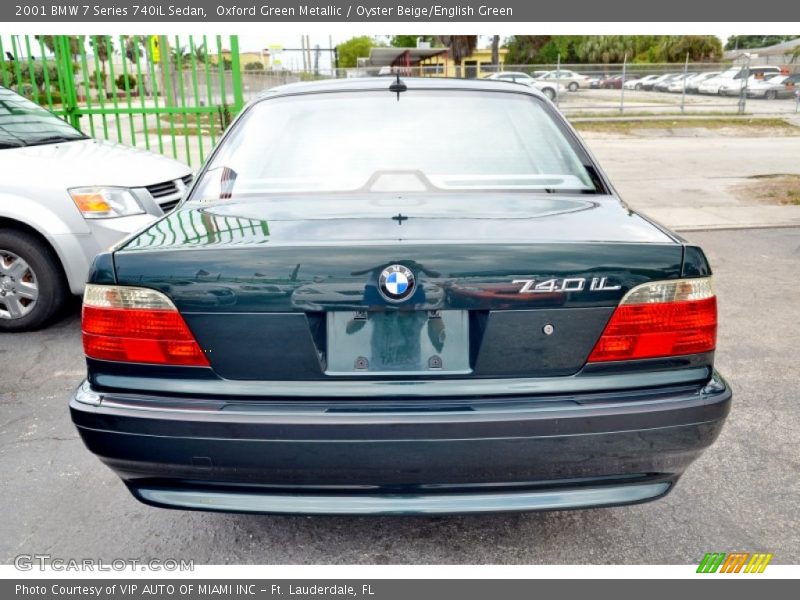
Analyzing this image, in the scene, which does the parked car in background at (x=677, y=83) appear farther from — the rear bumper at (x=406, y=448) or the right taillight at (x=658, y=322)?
the rear bumper at (x=406, y=448)

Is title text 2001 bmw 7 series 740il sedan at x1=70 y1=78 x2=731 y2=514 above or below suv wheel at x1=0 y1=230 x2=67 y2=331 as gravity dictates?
above

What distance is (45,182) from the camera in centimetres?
468

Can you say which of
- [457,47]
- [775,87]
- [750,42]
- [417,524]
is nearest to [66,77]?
[417,524]

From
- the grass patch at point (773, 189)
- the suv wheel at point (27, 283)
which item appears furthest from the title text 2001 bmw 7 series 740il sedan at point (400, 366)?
the grass patch at point (773, 189)

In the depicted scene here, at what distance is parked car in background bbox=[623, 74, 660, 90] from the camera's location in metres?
29.0

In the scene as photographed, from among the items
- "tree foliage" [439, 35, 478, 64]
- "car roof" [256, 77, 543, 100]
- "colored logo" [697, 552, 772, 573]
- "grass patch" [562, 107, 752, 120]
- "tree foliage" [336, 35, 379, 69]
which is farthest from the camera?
"tree foliage" [336, 35, 379, 69]

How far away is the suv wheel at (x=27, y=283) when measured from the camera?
4.73 meters

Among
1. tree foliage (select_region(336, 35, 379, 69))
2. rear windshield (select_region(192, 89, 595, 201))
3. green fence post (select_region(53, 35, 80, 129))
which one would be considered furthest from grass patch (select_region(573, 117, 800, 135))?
tree foliage (select_region(336, 35, 379, 69))

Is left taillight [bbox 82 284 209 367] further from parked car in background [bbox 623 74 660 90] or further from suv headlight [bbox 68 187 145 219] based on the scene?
parked car in background [bbox 623 74 660 90]

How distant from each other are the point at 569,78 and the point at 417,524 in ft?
95.7

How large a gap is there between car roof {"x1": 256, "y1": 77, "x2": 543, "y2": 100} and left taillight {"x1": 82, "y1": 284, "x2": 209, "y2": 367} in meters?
1.51

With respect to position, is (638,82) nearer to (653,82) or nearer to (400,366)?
(653,82)

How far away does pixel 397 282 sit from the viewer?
6.35 feet

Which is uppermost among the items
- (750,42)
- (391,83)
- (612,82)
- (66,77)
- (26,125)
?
(750,42)
